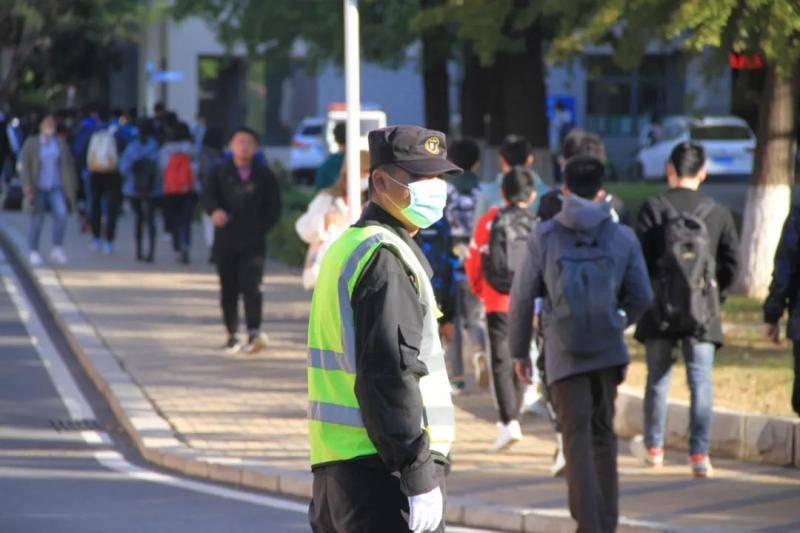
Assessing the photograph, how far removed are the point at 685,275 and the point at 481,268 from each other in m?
1.68

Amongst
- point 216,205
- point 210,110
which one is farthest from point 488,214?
point 210,110

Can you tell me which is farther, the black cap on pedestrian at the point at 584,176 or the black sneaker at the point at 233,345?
the black sneaker at the point at 233,345

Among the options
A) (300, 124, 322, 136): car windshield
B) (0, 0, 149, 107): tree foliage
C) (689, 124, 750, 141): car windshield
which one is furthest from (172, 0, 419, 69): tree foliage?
(300, 124, 322, 136): car windshield

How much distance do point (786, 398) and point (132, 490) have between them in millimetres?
4285

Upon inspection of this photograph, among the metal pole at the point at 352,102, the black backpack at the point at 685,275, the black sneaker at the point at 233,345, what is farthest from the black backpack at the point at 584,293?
the black sneaker at the point at 233,345

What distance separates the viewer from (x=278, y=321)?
16250 millimetres

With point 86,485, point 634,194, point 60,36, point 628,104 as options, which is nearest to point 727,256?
point 86,485

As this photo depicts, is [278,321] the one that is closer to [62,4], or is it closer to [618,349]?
[618,349]

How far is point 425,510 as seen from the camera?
14.7ft

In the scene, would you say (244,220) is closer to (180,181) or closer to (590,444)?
(590,444)

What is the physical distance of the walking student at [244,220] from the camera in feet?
45.6

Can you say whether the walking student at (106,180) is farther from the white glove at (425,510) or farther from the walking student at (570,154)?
the white glove at (425,510)

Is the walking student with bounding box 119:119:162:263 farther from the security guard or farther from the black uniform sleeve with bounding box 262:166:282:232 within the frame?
the security guard

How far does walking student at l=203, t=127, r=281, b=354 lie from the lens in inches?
548
